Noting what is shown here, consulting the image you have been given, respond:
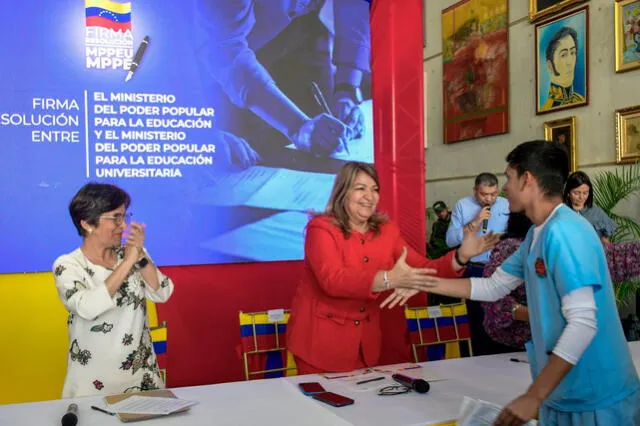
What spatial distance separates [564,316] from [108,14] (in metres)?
3.20

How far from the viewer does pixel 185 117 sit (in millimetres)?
3932

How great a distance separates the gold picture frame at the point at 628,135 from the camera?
239 inches

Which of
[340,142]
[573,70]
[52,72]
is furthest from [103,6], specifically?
[573,70]

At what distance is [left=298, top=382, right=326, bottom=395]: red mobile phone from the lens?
7.09 ft

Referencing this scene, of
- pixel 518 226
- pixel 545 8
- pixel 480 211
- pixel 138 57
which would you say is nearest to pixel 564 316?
pixel 518 226

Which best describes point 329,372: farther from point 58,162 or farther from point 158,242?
point 58,162

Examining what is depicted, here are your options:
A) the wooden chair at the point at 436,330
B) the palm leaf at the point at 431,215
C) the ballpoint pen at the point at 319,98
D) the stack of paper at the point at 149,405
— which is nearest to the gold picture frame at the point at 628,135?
the palm leaf at the point at 431,215

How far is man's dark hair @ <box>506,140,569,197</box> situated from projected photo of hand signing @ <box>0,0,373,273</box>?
254 centimetres

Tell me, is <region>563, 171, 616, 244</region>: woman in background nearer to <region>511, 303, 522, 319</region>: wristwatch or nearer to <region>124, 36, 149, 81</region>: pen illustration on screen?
<region>511, 303, 522, 319</region>: wristwatch

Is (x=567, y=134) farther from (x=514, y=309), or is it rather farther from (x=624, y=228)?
(x=514, y=309)

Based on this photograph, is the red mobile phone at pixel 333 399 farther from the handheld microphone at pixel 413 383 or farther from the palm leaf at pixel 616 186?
the palm leaf at pixel 616 186

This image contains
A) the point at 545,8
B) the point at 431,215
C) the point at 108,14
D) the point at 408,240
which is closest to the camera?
the point at 108,14

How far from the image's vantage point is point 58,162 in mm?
3656

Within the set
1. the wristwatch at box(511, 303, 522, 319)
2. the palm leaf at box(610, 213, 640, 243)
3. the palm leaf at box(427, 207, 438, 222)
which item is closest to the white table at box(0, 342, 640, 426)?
the wristwatch at box(511, 303, 522, 319)
